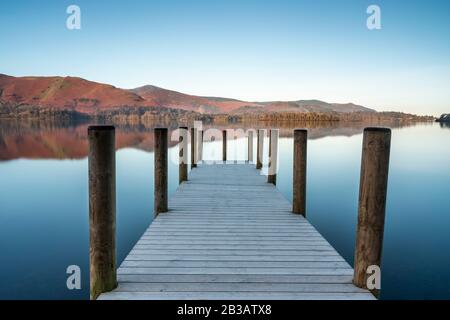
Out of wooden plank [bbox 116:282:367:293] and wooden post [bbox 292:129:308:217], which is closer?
wooden plank [bbox 116:282:367:293]

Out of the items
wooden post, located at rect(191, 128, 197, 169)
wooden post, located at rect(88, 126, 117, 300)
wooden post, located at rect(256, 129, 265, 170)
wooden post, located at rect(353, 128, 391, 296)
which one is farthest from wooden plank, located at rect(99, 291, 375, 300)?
wooden post, located at rect(191, 128, 197, 169)

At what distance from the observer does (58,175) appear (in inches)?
663

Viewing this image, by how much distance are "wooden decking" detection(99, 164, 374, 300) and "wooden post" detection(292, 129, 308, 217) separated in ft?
0.79

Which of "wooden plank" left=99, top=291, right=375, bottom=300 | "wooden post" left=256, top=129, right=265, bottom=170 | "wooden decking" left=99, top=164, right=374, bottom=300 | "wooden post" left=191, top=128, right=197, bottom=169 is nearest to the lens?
"wooden plank" left=99, top=291, right=375, bottom=300

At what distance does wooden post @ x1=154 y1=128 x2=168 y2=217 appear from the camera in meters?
5.90

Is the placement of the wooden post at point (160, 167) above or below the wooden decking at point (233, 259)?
above

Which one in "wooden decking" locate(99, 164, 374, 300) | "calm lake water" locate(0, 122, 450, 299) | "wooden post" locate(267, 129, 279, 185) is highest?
"wooden post" locate(267, 129, 279, 185)

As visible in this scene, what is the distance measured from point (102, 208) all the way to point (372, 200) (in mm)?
2391

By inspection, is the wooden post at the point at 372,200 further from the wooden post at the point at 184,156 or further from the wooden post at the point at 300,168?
the wooden post at the point at 184,156

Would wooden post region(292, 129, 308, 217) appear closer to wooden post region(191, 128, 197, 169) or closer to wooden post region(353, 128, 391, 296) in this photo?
wooden post region(353, 128, 391, 296)

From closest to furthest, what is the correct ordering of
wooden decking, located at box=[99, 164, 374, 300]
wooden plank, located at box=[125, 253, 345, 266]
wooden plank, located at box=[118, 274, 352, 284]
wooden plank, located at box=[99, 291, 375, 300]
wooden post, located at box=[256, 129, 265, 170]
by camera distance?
wooden plank, located at box=[99, 291, 375, 300], wooden decking, located at box=[99, 164, 374, 300], wooden plank, located at box=[118, 274, 352, 284], wooden plank, located at box=[125, 253, 345, 266], wooden post, located at box=[256, 129, 265, 170]

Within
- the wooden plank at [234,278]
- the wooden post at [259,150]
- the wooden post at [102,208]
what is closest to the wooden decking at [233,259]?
the wooden plank at [234,278]

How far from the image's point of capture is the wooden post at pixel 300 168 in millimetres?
5863
